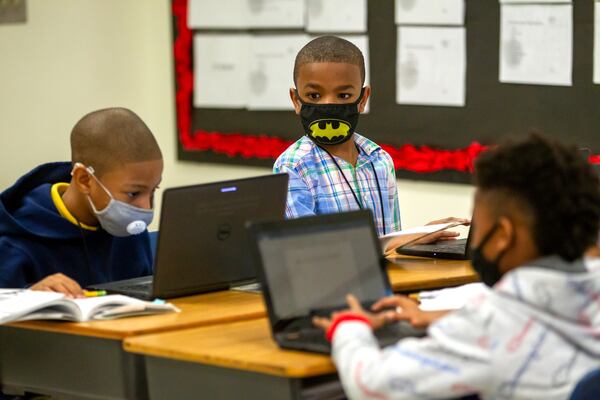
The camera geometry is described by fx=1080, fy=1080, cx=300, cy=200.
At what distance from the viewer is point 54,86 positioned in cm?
517

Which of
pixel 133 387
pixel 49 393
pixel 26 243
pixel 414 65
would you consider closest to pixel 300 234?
pixel 133 387

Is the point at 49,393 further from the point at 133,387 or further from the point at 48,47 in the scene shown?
the point at 48,47

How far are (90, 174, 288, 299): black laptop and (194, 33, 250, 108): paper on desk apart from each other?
8.05 feet

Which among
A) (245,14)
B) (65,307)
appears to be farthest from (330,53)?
(245,14)

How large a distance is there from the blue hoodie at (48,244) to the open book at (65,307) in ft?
1.10

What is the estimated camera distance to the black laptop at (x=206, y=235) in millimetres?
2506

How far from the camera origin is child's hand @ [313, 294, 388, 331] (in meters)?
2.01

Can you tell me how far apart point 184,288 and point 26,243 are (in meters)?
0.48

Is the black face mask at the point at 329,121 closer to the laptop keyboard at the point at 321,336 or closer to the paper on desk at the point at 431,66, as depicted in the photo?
the laptop keyboard at the point at 321,336

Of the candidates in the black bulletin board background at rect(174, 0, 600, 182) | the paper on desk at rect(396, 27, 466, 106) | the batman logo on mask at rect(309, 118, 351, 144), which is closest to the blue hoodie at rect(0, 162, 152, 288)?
the batman logo on mask at rect(309, 118, 351, 144)

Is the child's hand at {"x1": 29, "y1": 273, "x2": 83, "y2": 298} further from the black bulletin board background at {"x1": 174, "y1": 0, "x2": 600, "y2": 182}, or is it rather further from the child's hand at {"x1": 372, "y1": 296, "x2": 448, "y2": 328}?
the black bulletin board background at {"x1": 174, "y1": 0, "x2": 600, "y2": 182}

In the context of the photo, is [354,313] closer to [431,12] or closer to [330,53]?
[330,53]

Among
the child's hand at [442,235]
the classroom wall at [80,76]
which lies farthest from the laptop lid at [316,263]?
the classroom wall at [80,76]

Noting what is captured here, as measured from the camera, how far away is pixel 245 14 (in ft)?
16.6
